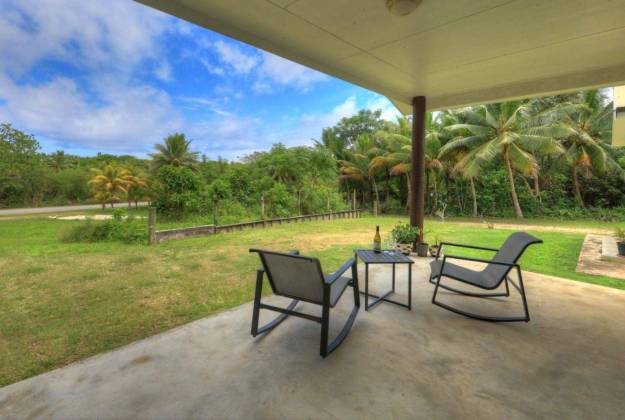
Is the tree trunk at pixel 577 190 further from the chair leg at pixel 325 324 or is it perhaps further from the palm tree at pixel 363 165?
the chair leg at pixel 325 324

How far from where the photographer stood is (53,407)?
1532 millimetres

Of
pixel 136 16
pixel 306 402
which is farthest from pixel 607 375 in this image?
pixel 136 16

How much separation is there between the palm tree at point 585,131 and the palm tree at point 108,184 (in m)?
27.9

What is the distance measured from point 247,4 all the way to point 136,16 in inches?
279

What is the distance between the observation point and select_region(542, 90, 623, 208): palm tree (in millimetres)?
11047

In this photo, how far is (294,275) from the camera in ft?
7.07

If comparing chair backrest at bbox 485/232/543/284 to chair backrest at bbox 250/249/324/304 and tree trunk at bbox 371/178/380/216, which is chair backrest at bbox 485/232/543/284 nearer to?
chair backrest at bbox 250/249/324/304

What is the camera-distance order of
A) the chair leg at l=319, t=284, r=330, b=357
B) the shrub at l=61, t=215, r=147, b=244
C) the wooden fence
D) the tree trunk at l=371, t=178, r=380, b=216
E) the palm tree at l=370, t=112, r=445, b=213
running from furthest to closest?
the tree trunk at l=371, t=178, r=380, b=216 → the palm tree at l=370, t=112, r=445, b=213 → the shrub at l=61, t=215, r=147, b=244 → the wooden fence → the chair leg at l=319, t=284, r=330, b=357

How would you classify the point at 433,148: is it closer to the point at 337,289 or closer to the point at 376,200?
the point at 376,200

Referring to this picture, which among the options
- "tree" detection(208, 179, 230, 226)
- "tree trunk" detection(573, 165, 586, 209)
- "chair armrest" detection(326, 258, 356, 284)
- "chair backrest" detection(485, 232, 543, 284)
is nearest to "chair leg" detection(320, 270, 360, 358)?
"chair armrest" detection(326, 258, 356, 284)

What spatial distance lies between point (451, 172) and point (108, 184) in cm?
2447

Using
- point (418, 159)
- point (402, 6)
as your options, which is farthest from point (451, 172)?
point (402, 6)

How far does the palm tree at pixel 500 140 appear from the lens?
10961mm

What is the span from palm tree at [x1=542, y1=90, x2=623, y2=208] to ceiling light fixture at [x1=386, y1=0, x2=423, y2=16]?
12.1 metres
